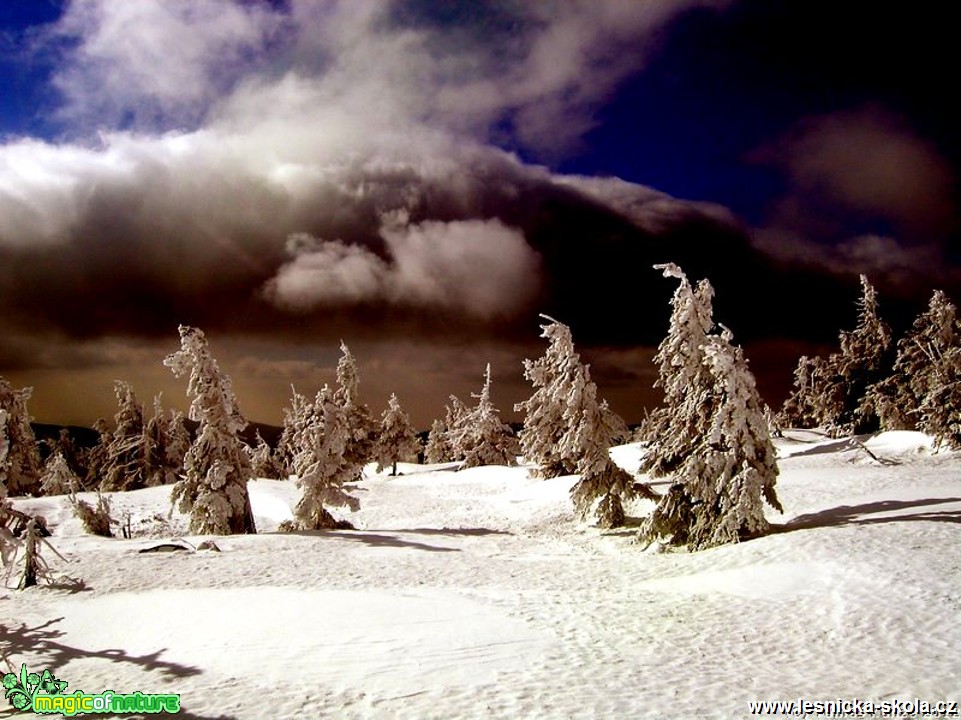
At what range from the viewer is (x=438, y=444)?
83.4 m

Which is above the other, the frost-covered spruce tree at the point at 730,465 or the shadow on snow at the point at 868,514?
the frost-covered spruce tree at the point at 730,465

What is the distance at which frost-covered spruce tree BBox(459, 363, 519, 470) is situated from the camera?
189 feet

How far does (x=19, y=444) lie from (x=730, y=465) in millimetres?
43327

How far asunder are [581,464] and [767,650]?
1607cm

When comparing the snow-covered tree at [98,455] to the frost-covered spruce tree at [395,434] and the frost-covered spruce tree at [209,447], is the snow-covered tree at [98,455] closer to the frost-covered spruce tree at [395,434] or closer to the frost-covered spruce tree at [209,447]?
the frost-covered spruce tree at [395,434]

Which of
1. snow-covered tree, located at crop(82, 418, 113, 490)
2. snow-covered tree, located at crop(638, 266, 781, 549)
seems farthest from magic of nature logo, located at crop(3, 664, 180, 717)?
snow-covered tree, located at crop(82, 418, 113, 490)

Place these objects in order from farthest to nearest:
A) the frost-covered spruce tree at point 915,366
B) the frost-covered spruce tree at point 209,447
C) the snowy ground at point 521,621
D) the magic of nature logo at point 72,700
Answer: the frost-covered spruce tree at point 915,366 < the frost-covered spruce tree at point 209,447 < the snowy ground at point 521,621 < the magic of nature logo at point 72,700

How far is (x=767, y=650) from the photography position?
38.8ft

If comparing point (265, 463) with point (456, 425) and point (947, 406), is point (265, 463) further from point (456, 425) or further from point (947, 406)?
point (947, 406)

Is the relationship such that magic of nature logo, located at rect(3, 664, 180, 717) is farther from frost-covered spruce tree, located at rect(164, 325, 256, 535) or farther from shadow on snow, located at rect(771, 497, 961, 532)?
shadow on snow, located at rect(771, 497, 961, 532)

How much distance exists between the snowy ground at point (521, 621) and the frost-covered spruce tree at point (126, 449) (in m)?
30.2

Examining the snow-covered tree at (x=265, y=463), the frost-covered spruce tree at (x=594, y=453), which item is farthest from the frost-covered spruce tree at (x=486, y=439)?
the frost-covered spruce tree at (x=594, y=453)

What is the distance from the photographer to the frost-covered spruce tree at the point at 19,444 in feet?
121

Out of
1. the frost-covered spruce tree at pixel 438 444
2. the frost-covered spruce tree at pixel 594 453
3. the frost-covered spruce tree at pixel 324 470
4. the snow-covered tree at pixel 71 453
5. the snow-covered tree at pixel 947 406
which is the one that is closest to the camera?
the frost-covered spruce tree at pixel 594 453
